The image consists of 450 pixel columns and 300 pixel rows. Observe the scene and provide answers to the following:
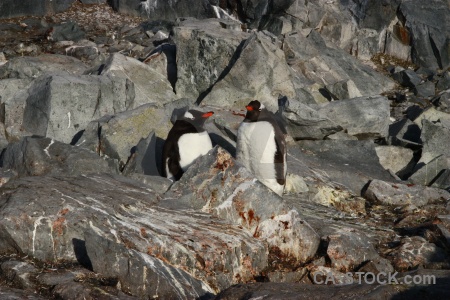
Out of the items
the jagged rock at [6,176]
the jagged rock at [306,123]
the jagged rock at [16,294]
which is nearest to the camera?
the jagged rock at [16,294]

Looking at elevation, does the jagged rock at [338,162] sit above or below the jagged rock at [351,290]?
below

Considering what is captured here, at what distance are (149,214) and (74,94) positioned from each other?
195 inches

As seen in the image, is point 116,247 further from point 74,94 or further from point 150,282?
point 74,94

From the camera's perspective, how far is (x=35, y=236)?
7.07 m

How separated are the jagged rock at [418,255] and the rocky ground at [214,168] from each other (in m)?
0.02

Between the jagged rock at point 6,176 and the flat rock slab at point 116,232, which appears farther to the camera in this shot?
the jagged rock at point 6,176

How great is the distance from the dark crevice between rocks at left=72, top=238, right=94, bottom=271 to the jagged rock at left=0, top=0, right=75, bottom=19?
52.2ft

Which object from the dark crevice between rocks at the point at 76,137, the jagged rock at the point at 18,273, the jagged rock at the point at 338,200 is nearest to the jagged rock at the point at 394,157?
the jagged rock at the point at 338,200

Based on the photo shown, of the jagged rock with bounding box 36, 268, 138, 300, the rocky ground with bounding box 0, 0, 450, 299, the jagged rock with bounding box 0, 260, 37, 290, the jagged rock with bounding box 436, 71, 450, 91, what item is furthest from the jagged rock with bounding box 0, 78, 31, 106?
the jagged rock with bounding box 436, 71, 450, 91

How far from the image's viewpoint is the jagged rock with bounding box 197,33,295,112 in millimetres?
13906

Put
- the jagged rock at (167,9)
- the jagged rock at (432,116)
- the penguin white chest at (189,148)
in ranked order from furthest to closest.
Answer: the jagged rock at (167,9) < the jagged rock at (432,116) < the penguin white chest at (189,148)

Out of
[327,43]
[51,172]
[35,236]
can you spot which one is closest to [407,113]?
[327,43]

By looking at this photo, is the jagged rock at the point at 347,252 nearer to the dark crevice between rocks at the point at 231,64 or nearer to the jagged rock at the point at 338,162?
the jagged rock at the point at 338,162

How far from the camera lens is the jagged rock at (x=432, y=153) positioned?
43.2 feet
